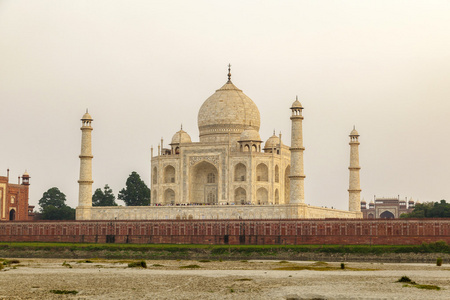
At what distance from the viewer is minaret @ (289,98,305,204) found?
189 feet

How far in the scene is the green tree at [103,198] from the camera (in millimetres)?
82062

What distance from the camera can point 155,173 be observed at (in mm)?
68375

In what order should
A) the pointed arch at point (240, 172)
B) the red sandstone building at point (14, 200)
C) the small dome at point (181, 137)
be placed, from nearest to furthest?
the pointed arch at point (240, 172), the small dome at point (181, 137), the red sandstone building at point (14, 200)

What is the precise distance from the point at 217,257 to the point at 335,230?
31.9ft

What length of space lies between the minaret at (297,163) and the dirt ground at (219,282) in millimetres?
19028

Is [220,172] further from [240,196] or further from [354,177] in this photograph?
[354,177]

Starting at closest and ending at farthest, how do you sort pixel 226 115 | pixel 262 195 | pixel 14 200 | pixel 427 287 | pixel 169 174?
pixel 427 287, pixel 262 195, pixel 169 174, pixel 226 115, pixel 14 200

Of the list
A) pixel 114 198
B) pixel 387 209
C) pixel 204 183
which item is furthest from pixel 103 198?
pixel 387 209

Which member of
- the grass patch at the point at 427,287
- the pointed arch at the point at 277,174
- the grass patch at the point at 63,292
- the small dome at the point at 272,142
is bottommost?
the grass patch at the point at 63,292

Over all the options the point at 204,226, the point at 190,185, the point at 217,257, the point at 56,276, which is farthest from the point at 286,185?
the point at 56,276

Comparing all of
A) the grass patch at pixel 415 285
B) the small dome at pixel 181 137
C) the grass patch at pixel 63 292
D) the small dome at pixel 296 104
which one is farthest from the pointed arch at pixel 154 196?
the grass patch at pixel 63 292

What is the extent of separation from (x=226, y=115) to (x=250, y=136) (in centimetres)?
406

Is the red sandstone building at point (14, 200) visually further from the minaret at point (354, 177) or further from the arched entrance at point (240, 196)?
the minaret at point (354, 177)

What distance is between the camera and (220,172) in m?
65.4
